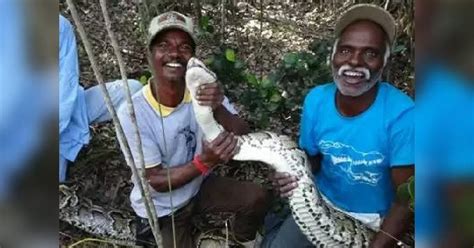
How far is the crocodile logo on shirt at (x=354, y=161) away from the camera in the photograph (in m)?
2.83

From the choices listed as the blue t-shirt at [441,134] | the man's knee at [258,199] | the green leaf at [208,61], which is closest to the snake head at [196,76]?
the green leaf at [208,61]

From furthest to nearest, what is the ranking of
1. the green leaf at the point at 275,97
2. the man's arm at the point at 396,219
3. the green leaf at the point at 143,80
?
the green leaf at the point at 275,97 < the green leaf at the point at 143,80 < the man's arm at the point at 396,219

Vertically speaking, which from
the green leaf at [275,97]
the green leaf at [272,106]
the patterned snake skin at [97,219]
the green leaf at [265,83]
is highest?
the green leaf at [265,83]

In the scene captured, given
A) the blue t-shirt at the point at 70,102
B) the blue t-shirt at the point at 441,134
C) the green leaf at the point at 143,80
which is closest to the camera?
the blue t-shirt at the point at 441,134

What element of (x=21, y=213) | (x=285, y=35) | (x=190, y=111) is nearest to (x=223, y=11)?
(x=285, y=35)

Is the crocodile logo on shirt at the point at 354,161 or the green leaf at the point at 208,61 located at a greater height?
the green leaf at the point at 208,61

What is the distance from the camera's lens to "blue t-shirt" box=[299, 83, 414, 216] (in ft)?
9.13

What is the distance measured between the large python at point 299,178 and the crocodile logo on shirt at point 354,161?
0.11 metres

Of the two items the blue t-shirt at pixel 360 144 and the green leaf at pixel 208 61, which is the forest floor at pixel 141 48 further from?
the blue t-shirt at pixel 360 144

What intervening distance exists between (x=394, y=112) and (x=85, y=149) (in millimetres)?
1175

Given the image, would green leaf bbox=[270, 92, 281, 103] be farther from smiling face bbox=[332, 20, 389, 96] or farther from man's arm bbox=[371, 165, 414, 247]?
man's arm bbox=[371, 165, 414, 247]

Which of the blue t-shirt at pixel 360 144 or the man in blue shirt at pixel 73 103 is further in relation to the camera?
the man in blue shirt at pixel 73 103

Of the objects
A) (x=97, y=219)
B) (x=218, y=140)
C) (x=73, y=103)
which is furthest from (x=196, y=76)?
(x=97, y=219)

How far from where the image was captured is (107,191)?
326cm
